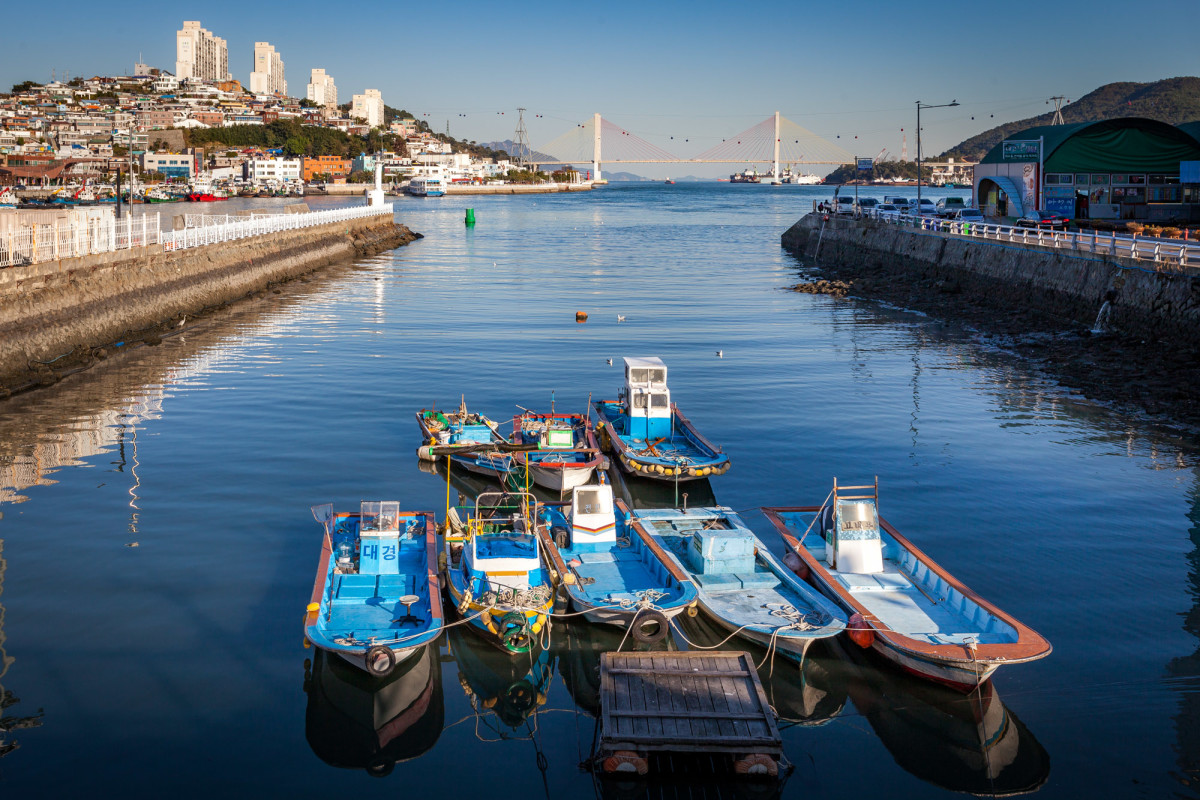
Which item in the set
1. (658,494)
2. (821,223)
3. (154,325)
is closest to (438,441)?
(658,494)

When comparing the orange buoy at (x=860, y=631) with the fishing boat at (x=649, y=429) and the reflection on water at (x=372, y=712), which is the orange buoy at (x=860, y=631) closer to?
the reflection on water at (x=372, y=712)

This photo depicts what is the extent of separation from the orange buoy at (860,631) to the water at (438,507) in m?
0.34

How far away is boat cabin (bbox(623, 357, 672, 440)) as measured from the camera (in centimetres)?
2309

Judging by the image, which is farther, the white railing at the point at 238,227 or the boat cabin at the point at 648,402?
the white railing at the point at 238,227

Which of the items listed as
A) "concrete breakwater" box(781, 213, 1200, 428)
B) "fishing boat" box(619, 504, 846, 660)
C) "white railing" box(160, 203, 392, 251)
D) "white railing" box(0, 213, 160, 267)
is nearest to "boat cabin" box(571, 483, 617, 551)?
"fishing boat" box(619, 504, 846, 660)

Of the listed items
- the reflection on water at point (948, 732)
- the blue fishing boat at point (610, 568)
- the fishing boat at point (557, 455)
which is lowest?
the reflection on water at point (948, 732)

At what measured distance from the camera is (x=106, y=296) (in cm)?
3509

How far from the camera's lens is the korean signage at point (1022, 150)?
188 ft

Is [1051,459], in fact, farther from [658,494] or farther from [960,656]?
[960,656]

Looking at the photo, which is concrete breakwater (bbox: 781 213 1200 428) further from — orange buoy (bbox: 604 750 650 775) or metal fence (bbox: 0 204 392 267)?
metal fence (bbox: 0 204 392 267)

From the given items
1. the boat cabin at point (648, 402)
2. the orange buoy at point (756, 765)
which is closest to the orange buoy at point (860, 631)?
the orange buoy at point (756, 765)

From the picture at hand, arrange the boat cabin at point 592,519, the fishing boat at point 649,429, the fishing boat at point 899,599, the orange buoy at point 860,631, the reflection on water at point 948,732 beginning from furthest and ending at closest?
the fishing boat at point 649,429 → the boat cabin at point 592,519 → the orange buoy at point 860,631 → the fishing boat at point 899,599 → the reflection on water at point 948,732

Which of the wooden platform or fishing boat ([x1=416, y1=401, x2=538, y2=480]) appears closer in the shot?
the wooden platform

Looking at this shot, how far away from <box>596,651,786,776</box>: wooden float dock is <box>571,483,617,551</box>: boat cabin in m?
4.79
